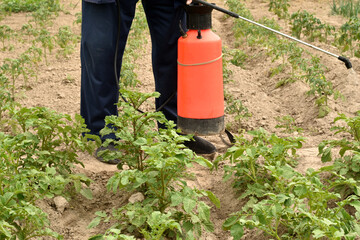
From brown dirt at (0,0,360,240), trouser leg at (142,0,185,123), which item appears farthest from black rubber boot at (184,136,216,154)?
trouser leg at (142,0,185,123)

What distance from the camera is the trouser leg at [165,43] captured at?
13.0 feet

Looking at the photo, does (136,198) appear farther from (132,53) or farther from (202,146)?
(132,53)

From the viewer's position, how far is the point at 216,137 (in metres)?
4.60

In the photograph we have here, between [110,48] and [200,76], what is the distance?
0.66m

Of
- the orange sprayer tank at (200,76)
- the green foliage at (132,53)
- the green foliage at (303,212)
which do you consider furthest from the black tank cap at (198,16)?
the green foliage at (132,53)

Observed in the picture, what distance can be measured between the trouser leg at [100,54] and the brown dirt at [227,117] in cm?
38

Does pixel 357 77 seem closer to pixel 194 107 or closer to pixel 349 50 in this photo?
pixel 349 50

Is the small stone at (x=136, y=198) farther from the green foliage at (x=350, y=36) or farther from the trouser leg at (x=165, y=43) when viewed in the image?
the green foliage at (x=350, y=36)

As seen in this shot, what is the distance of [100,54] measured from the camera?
387cm

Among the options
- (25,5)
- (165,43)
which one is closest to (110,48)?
(165,43)

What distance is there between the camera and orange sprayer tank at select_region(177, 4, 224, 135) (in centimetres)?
362

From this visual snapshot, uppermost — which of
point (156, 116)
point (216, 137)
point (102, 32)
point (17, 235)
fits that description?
point (102, 32)

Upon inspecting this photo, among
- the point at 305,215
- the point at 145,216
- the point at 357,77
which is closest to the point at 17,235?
the point at 145,216

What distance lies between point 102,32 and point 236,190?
4.38 ft
